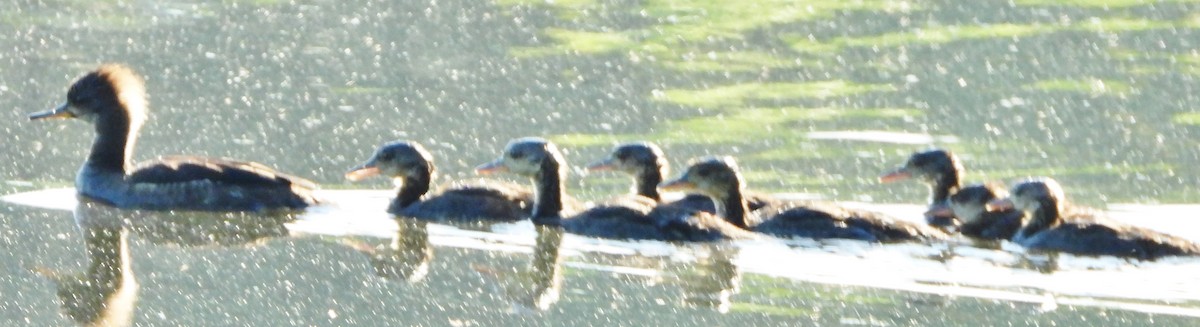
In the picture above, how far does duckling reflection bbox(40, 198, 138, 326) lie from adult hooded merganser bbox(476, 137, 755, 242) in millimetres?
2277

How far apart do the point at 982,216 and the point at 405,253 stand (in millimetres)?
3164

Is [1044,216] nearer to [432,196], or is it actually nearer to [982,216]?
[982,216]

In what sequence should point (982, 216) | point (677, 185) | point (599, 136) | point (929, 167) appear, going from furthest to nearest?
point (599, 136)
point (929, 167)
point (677, 185)
point (982, 216)

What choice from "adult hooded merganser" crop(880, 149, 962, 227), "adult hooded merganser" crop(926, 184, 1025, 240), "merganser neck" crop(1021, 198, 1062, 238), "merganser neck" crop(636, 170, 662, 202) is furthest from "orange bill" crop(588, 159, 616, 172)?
"merganser neck" crop(1021, 198, 1062, 238)

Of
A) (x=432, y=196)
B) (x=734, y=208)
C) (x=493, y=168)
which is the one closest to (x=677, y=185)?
(x=734, y=208)

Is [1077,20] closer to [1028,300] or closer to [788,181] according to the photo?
[788,181]

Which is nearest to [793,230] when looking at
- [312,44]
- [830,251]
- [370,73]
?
[830,251]

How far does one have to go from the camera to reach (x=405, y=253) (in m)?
11.7

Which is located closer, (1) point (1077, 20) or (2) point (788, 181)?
(2) point (788, 181)

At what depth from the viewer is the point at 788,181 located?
46.4 ft

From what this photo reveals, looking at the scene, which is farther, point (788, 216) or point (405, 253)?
point (788, 216)

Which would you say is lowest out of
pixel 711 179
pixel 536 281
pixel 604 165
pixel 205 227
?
pixel 604 165

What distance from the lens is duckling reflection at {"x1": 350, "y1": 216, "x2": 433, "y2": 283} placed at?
1100 cm

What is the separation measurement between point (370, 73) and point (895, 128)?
5.21 metres
